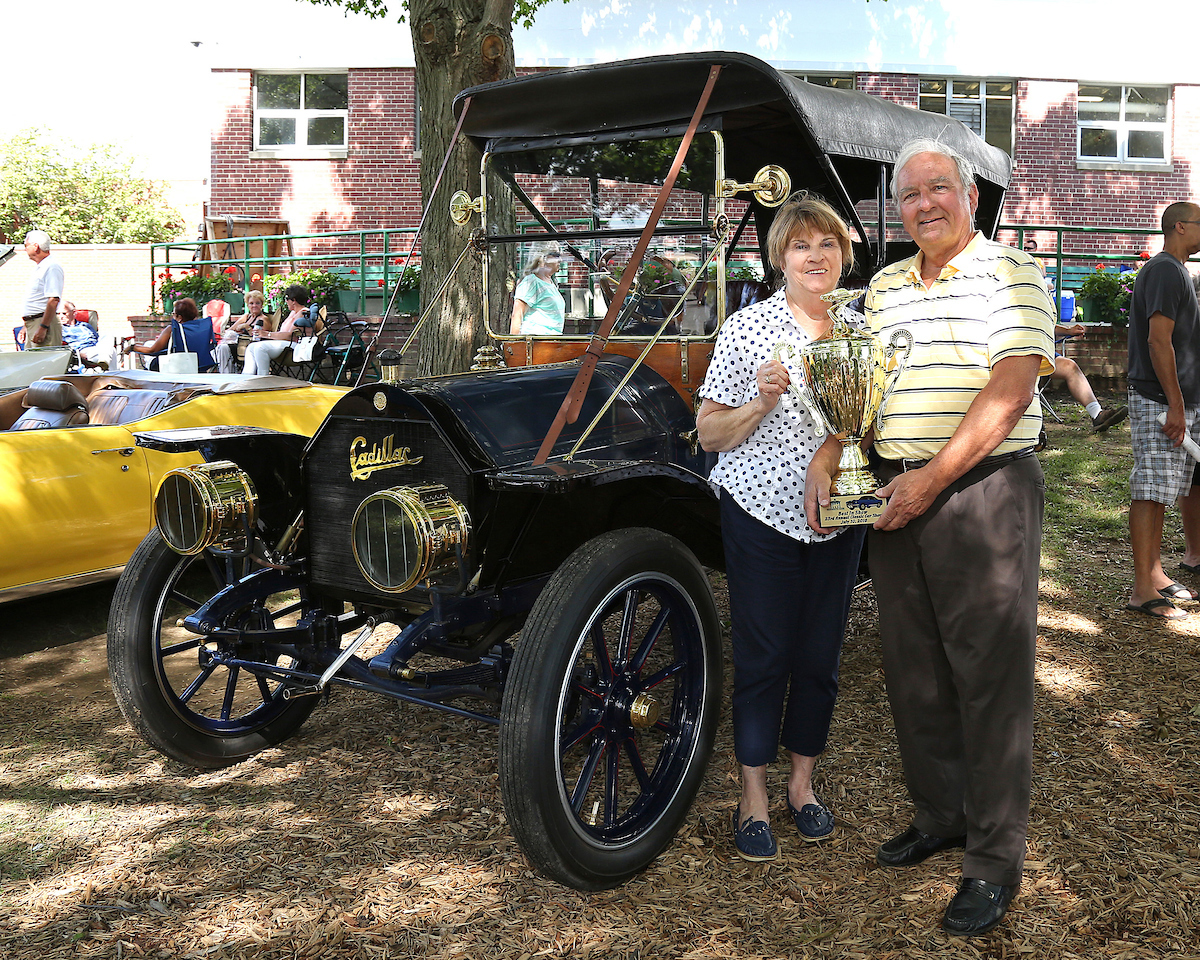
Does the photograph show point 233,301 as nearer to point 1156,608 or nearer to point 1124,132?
point 1156,608

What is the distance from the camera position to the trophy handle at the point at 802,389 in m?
2.69

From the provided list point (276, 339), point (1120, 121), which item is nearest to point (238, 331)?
point (276, 339)

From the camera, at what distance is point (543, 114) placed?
4.18m

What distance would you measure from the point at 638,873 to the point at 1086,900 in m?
1.20

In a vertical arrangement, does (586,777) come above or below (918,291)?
below

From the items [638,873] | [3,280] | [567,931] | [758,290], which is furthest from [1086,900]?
[3,280]

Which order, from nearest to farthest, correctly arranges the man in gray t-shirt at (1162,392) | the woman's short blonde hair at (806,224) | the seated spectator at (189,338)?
1. the woman's short blonde hair at (806,224)
2. the man in gray t-shirt at (1162,392)
3. the seated spectator at (189,338)

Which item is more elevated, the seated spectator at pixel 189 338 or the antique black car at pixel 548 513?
the seated spectator at pixel 189 338

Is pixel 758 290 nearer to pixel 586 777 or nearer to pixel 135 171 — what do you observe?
pixel 586 777

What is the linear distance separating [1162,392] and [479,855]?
12.7ft

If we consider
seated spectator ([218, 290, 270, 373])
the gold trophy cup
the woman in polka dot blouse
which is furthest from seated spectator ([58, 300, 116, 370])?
the gold trophy cup

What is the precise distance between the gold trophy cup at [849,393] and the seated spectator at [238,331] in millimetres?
11503

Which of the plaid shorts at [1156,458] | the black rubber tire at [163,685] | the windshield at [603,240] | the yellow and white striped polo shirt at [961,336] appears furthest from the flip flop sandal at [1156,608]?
the black rubber tire at [163,685]

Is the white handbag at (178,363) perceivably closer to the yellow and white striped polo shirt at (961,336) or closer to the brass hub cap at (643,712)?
the brass hub cap at (643,712)
